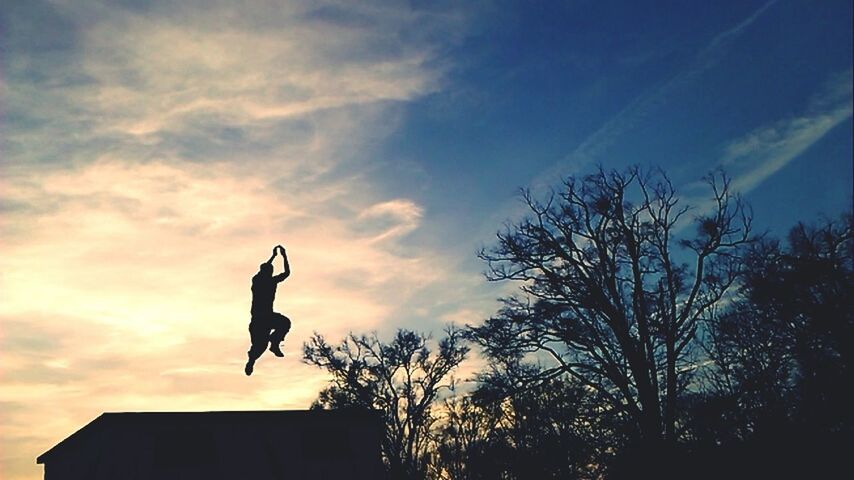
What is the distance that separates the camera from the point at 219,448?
17.2 metres

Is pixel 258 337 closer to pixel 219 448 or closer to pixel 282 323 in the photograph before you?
pixel 282 323

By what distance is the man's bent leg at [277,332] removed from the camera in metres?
9.86

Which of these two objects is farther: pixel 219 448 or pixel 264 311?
pixel 219 448

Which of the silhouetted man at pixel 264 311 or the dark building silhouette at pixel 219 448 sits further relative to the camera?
the dark building silhouette at pixel 219 448

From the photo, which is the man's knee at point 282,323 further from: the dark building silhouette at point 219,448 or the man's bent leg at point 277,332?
the dark building silhouette at point 219,448

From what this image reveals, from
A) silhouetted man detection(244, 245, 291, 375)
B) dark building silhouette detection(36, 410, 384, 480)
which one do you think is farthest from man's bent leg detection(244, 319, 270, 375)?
dark building silhouette detection(36, 410, 384, 480)

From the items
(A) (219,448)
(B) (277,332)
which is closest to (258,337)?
(B) (277,332)

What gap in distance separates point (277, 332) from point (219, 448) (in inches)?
371

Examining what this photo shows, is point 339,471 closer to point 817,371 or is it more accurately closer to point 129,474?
point 129,474

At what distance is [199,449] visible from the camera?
17.0m

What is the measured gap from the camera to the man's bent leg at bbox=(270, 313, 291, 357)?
32.3 feet

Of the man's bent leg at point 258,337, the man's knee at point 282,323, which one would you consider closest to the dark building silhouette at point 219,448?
the man's bent leg at point 258,337

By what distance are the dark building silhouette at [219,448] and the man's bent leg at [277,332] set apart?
8.92 m

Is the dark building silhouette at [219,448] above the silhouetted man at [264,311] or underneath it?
underneath
